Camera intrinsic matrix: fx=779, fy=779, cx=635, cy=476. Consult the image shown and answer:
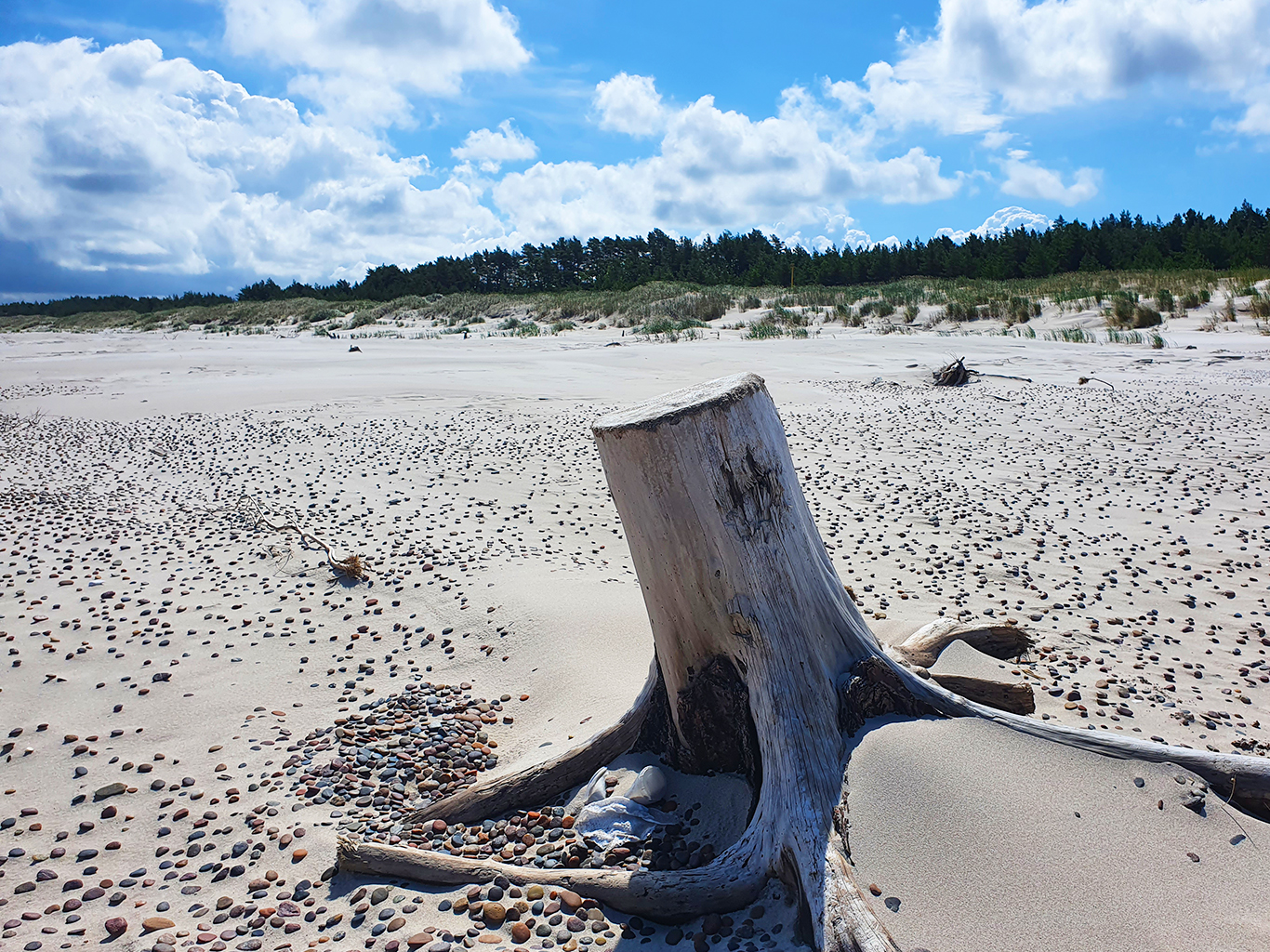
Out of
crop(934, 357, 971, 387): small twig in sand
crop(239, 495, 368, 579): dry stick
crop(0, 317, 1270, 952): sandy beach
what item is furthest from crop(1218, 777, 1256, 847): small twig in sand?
crop(934, 357, 971, 387): small twig in sand

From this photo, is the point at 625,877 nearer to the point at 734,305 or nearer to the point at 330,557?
the point at 330,557

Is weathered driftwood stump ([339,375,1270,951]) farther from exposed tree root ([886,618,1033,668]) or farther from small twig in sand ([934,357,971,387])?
small twig in sand ([934,357,971,387])

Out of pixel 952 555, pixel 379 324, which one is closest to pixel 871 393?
pixel 952 555

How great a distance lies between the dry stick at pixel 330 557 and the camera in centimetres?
556

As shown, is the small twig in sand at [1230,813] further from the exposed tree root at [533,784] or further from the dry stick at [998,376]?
the dry stick at [998,376]

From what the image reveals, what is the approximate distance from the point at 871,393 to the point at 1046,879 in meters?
9.95

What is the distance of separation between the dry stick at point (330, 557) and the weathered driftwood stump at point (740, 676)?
110 inches

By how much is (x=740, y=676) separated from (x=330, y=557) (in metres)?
3.85

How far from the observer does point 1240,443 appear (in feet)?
25.7

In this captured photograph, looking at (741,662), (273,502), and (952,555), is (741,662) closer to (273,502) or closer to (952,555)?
(952,555)

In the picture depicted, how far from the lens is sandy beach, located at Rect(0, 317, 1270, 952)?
8.09 ft

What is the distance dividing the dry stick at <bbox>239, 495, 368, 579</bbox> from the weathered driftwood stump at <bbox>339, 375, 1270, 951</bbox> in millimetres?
2791

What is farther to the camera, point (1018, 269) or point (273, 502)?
point (1018, 269)

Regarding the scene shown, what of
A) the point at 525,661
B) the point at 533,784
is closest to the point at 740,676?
the point at 533,784
